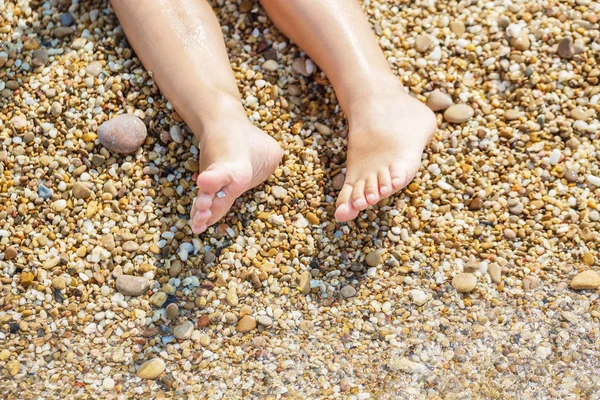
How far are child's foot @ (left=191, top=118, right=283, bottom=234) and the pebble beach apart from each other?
0.84 ft

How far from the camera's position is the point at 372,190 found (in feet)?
9.00

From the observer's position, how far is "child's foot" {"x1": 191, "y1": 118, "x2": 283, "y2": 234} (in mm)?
2486

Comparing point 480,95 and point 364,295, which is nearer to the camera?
point 364,295

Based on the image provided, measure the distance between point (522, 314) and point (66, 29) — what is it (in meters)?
2.45

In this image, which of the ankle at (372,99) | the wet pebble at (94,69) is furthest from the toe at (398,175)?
the wet pebble at (94,69)

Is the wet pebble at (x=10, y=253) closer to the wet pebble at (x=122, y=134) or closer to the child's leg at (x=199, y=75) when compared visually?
the wet pebble at (x=122, y=134)

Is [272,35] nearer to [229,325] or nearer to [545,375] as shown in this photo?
[229,325]

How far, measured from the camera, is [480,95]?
3252mm

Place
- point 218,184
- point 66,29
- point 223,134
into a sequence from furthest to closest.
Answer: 1. point 66,29
2. point 223,134
3. point 218,184

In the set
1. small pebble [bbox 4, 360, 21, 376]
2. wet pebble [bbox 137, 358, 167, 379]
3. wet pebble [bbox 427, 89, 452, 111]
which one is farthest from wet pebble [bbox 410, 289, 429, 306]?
small pebble [bbox 4, 360, 21, 376]

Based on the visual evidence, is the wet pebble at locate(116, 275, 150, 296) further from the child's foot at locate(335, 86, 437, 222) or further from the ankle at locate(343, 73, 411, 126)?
the ankle at locate(343, 73, 411, 126)

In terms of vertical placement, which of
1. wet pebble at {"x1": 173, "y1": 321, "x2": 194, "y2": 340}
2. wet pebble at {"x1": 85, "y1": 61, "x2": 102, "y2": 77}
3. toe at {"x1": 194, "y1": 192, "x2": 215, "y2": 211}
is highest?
wet pebble at {"x1": 85, "y1": 61, "x2": 102, "y2": 77}

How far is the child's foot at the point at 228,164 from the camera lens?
249cm

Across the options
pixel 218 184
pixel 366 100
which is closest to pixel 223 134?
pixel 218 184
